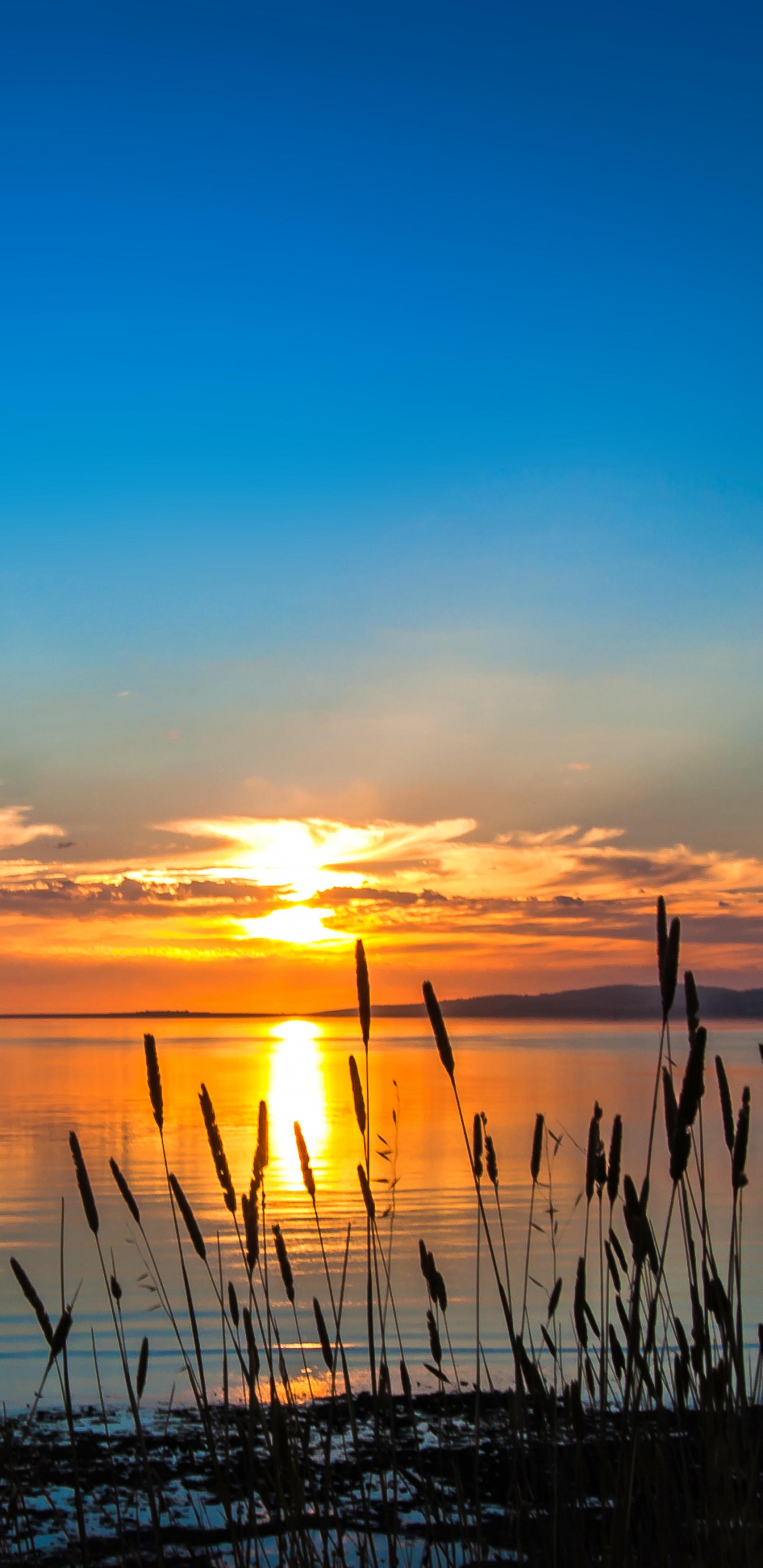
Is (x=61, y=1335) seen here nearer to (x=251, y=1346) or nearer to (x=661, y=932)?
(x=251, y=1346)

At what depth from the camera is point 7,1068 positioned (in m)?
53.0

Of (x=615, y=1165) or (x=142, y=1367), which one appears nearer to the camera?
(x=142, y=1367)

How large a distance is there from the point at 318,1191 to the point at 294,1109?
15.0 meters

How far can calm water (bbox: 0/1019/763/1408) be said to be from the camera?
31.4 feet

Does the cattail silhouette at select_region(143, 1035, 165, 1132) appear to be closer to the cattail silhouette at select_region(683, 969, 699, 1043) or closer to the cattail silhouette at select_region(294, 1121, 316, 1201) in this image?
the cattail silhouette at select_region(294, 1121, 316, 1201)

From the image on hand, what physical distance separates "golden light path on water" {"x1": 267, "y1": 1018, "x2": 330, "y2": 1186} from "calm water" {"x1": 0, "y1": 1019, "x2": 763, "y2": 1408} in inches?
4.6

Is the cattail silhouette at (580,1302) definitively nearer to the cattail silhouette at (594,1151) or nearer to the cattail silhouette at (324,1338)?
the cattail silhouette at (594,1151)

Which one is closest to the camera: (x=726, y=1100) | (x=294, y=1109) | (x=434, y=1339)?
(x=726, y=1100)

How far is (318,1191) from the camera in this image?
17.5m

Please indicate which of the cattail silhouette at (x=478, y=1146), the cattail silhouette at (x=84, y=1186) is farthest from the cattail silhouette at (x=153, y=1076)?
the cattail silhouette at (x=478, y=1146)

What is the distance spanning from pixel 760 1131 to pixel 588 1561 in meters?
29.1

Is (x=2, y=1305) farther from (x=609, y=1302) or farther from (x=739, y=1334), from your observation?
(x=739, y=1334)

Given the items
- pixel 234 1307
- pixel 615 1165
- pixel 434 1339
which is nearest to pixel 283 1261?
pixel 234 1307

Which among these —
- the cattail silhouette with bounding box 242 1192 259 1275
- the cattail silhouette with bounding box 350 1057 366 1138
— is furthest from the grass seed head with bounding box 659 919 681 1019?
the cattail silhouette with bounding box 242 1192 259 1275
